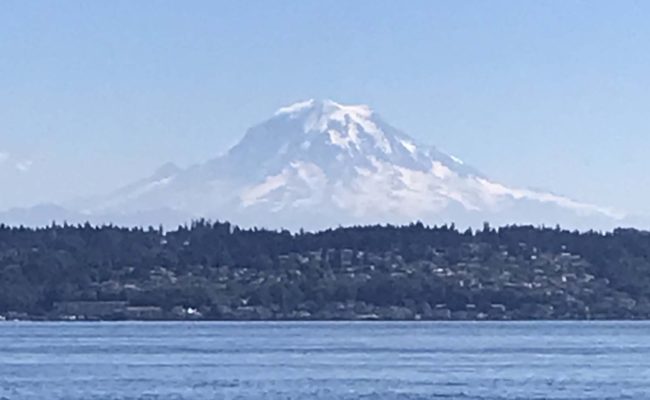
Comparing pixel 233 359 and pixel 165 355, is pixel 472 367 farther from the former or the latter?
pixel 165 355

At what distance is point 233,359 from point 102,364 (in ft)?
37.5

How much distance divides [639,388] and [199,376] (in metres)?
27.1

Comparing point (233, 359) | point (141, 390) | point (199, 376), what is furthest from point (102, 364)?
point (141, 390)

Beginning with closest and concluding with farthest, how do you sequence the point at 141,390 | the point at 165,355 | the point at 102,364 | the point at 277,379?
the point at 141,390 → the point at 277,379 → the point at 102,364 → the point at 165,355

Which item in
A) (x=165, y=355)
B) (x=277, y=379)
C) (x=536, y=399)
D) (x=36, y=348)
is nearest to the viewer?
(x=536, y=399)

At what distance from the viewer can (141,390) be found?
11938 cm

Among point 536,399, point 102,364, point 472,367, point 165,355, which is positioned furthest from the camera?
point 165,355

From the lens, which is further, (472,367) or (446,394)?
(472,367)

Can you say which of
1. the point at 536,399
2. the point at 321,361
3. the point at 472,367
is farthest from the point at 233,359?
the point at 536,399

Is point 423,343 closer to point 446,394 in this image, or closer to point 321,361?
point 321,361

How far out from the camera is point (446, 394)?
11444 cm

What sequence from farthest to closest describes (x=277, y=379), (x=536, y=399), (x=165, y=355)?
(x=165, y=355)
(x=277, y=379)
(x=536, y=399)

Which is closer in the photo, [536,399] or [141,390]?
[536,399]

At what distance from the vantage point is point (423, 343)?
197500 millimetres
